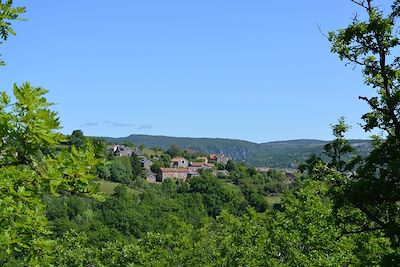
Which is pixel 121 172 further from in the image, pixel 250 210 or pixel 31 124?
pixel 31 124

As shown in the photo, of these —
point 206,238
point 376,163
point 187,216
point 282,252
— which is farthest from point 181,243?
point 187,216

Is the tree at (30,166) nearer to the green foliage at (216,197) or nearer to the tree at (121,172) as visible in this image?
the green foliage at (216,197)

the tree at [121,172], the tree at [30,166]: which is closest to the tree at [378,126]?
the tree at [30,166]

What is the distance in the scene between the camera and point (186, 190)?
16562cm

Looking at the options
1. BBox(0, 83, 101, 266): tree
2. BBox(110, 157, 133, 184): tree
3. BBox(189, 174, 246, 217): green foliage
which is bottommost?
BBox(189, 174, 246, 217): green foliage

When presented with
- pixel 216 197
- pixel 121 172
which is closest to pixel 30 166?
pixel 216 197

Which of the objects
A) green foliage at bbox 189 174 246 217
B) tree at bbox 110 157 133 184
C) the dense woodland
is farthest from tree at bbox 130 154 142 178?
the dense woodland

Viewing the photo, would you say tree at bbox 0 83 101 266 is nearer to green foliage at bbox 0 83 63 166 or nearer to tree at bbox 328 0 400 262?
green foliage at bbox 0 83 63 166

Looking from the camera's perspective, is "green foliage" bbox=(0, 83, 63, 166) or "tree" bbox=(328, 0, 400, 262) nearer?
"green foliage" bbox=(0, 83, 63, 166)

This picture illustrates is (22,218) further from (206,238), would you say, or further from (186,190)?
(186,190)

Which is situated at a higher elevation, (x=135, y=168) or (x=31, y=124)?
(x=31, y=124)

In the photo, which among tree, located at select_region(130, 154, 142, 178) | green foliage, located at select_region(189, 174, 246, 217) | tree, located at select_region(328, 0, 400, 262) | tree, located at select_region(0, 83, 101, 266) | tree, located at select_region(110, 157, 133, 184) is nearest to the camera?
Answer: tree, located at select_region(0, 83, 101, 266)

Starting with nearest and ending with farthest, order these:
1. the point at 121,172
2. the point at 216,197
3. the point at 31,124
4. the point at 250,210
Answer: the point at 31,124
the point at 250,210
the point at 216,197
the point at 121,172

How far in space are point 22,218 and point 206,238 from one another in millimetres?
48963
